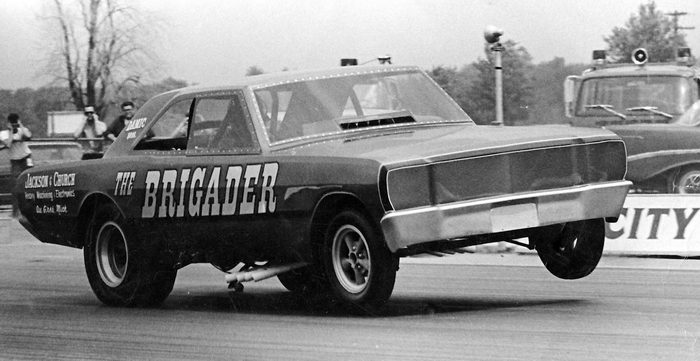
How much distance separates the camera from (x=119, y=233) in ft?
30.5

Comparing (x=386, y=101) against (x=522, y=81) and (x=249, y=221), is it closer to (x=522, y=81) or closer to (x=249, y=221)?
(x=249, y=221)

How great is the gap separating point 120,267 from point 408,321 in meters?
2.84

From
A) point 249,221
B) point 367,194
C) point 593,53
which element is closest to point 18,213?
point 249,221

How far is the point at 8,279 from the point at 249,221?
4.16 meters

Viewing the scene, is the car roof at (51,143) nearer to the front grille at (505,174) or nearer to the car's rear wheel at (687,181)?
the car's rear wheel at (687,181)

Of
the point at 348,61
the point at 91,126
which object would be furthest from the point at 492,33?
the point at 348,61

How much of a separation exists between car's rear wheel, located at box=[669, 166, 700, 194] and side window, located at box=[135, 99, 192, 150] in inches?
290

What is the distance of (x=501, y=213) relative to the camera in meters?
7.37

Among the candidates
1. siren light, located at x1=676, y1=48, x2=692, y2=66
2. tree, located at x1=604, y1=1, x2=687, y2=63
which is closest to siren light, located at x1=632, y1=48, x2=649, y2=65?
siren light, located at x1=676, y1=48, x2=692, y2=66

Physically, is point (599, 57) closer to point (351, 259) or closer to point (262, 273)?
point (262, 273)

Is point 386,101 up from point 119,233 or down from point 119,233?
up

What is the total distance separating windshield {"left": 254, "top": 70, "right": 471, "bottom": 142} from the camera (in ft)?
27.2

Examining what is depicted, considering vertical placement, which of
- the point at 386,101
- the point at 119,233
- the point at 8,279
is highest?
the point at 386,101

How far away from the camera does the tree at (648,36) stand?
36094 millimetres
